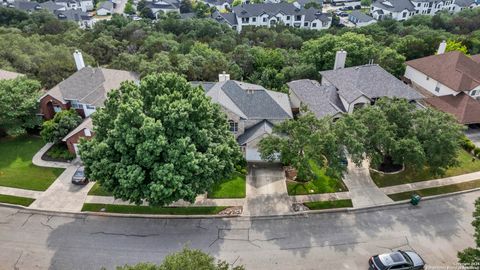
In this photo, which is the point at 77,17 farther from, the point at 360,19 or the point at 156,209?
the point at 156,209

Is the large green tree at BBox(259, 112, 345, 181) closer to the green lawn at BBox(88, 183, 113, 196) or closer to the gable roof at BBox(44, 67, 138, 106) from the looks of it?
the green lawn at BBox(88, 183, 113, 196)

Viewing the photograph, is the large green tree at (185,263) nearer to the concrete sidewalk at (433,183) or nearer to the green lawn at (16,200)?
the green lawn at (16,200)

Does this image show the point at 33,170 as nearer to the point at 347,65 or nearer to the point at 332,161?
the point at 332,161

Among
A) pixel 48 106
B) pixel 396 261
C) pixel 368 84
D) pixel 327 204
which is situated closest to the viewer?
pixel 396 261

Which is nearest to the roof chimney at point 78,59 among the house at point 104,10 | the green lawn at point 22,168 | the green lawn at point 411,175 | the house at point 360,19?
the green lawn at point 22,168

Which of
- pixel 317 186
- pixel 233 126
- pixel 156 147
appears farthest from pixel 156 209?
pixel 317 186

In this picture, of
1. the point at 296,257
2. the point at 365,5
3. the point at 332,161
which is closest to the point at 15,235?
the point at 296,257
